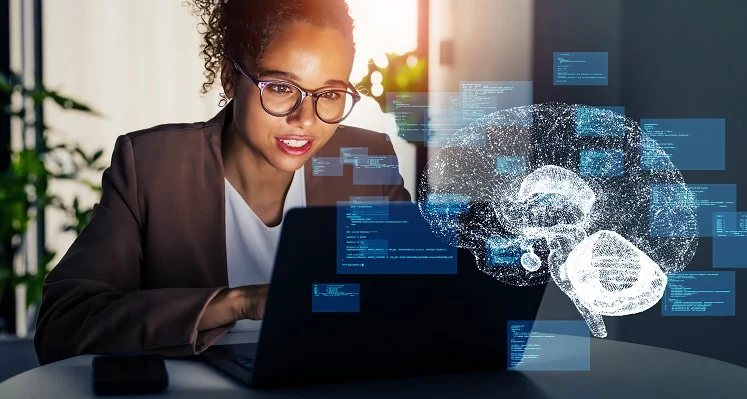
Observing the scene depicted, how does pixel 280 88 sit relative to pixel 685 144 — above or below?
above

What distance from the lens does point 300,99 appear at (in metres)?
1.50

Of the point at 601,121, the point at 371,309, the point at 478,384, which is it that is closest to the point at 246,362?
the point at 371,309

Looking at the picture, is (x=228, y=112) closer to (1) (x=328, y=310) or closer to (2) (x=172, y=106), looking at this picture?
(1) (x=328, y=310)

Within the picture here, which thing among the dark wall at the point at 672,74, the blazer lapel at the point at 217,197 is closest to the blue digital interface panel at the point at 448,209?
the dark wall at the point at 672,74

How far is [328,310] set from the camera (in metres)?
0.94

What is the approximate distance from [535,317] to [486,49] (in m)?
0.73

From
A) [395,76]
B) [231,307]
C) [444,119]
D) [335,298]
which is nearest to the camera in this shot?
[335,298]

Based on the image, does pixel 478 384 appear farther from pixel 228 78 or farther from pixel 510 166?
pixel 228 78

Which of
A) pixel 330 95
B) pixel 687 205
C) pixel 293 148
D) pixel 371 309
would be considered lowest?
pixel 371 309

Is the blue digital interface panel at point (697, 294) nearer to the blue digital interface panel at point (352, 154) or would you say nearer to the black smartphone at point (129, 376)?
the blue digital interface panel at point (352, 154)

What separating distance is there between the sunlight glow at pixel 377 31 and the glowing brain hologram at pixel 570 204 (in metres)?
0.27

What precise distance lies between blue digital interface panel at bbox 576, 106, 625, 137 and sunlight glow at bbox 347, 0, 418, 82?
0.40 m

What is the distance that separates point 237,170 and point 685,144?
88 centimetres

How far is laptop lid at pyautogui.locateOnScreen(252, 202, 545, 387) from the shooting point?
92 centimetres
